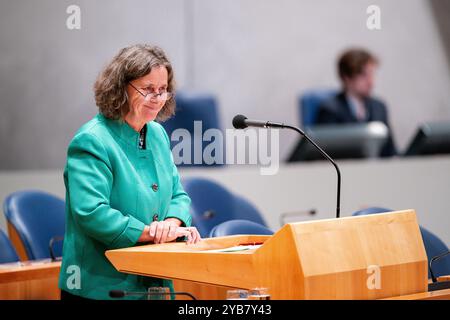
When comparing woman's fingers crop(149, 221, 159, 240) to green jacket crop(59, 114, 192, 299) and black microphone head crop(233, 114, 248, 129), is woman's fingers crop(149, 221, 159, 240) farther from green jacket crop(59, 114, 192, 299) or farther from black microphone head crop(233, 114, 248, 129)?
black microphone head crop(233, 114, 248, 129)

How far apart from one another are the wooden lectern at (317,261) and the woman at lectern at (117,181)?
0.09 m

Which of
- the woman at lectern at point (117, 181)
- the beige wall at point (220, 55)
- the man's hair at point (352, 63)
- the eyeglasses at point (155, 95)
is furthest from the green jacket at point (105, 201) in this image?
the man's hair at point (352, 63)

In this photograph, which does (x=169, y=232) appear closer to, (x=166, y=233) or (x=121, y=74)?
(x=166, y=233)

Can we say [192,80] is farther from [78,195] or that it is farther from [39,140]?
[78,195]

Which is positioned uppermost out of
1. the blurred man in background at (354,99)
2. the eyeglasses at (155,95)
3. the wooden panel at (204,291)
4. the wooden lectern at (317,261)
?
the eyeglasses at (155,95)

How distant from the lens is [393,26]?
7.75 meters

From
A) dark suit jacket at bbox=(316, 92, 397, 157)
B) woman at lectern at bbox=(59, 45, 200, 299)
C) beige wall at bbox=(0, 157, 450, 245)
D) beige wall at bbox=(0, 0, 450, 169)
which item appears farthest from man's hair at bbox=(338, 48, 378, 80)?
woman at lectern at bbox=(59, 45, 200, 299)

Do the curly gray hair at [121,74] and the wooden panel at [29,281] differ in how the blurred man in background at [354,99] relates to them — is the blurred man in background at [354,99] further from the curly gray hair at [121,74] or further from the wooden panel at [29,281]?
the curly gray hair at [121,74]

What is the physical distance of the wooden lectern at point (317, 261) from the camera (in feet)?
6.68

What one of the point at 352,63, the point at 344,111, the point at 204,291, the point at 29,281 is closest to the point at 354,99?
the point at 344,111

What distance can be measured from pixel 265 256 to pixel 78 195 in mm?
597

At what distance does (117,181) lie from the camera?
2.45m

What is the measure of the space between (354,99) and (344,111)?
0.15 m
